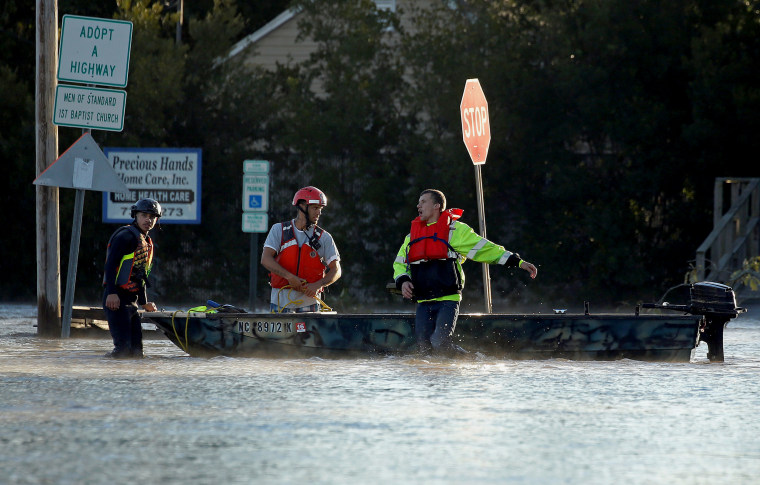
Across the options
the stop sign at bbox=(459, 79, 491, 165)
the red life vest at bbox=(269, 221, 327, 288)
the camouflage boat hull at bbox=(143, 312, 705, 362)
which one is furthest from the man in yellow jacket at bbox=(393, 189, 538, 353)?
the stop sign at bbox=(459, 79, 491, 165)

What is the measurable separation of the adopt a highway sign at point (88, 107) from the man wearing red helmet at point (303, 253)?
3.63 meters

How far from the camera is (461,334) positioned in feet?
42.8

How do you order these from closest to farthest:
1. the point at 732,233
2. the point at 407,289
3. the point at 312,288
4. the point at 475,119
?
the point at 407,289 < the point at 312,288 < the point at 475,119 < the point at 732,233

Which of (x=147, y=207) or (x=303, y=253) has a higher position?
(x=147, y=207)

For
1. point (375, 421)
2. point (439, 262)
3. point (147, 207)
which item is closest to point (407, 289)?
point (439, 262)

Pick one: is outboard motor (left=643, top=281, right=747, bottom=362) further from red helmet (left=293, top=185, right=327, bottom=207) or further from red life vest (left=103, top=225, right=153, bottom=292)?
red life vest (left=103, top=225, right=153, bottom=292)

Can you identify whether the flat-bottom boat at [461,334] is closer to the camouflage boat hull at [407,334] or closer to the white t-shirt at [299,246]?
the camouflage boat hull at [407,334]

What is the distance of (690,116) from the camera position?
953 inches

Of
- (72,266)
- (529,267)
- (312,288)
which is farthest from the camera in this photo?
(72,266)

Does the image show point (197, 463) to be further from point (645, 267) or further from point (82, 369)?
point (645, 267)

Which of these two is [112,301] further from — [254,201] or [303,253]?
[254,201]

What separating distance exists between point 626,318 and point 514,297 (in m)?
11.6

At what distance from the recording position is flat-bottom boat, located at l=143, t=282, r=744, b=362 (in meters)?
12.9

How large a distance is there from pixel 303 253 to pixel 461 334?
5.84ft
